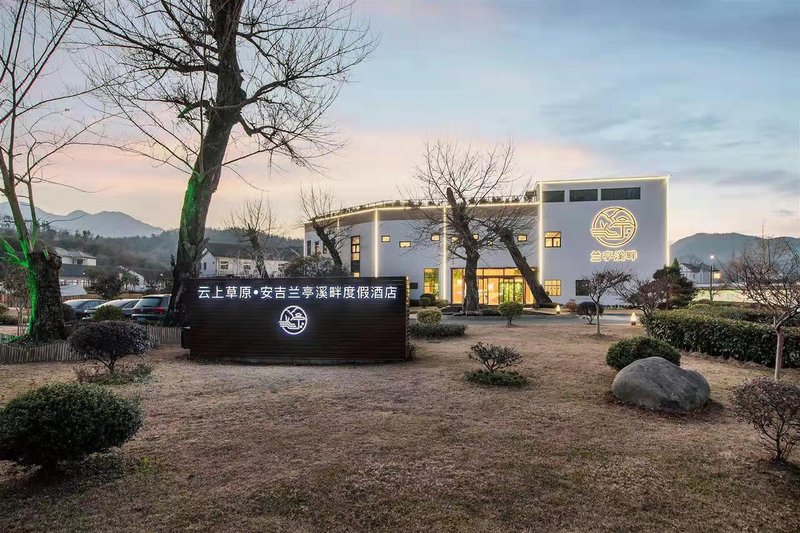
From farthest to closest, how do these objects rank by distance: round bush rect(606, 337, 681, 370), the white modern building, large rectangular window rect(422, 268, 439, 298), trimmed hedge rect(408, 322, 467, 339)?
large rectangular window rect(422, 268, 439, 298), the white modern building, trimmed hedge rect(408, 322, 467, 339), round bush rect(606, 337, 681, 370)

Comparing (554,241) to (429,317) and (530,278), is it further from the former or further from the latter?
(429,317)

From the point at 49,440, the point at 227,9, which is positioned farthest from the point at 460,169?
the point at 49,440

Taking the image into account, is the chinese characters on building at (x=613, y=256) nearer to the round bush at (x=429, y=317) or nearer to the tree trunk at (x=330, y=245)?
the round bush at (x=429, y=317)

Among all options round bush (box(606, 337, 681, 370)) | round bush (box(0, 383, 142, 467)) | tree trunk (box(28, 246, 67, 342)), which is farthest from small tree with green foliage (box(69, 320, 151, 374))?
round bush (box(606, 337, 681, 370))

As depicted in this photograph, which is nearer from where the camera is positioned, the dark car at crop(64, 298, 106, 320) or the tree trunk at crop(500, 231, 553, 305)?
the dark car at crop(64, 298, 106, 320)

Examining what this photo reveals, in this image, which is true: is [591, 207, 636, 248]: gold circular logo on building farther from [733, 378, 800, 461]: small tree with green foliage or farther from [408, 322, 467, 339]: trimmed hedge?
[733, 378, 800, 461]: small tree with green foliage

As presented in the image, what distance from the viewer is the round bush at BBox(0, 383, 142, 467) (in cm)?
355

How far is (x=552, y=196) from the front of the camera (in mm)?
30719

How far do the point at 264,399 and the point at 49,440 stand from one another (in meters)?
3.07

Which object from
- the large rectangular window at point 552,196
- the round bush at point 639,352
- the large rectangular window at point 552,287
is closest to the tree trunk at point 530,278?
the large rectangular window at point 552,287

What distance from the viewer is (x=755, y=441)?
4.88m

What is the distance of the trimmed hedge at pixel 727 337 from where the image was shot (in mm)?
9109

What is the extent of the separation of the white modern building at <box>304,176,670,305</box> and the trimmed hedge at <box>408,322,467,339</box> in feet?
43.9

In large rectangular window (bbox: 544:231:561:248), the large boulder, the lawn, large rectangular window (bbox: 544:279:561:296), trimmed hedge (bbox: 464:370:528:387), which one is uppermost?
large rectangular window (bbox: 544:231:561:248)
